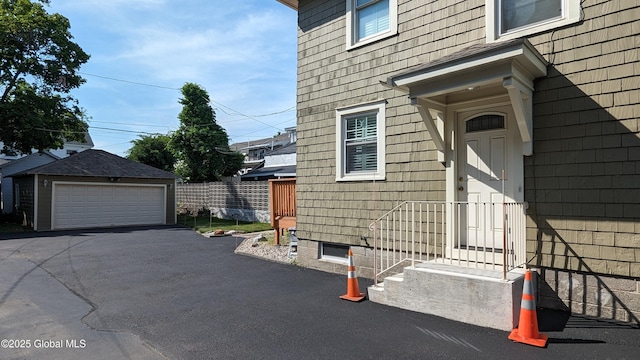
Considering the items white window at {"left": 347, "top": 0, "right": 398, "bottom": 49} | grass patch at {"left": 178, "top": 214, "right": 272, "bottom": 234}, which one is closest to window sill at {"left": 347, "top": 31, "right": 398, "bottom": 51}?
white window at {"left": 347, "top": 0, "right": 398, "bottom": 49}

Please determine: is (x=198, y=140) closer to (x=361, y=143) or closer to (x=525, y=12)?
(x=361, y=143)

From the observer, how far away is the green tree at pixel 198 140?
21.9 metres

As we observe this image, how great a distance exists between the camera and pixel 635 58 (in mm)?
4320

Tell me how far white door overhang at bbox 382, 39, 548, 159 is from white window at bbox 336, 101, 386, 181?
46.6 inches

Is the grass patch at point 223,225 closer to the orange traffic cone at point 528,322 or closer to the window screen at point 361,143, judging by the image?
the window screen at point 361,143

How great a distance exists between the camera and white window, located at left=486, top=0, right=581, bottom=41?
4.80 metres

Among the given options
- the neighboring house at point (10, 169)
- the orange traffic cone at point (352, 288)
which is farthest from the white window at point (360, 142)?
the neighboring house at point (10, 169)

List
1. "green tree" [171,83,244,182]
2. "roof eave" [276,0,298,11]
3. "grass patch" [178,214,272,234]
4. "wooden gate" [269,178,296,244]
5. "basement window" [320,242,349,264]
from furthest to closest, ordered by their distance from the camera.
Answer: "green tree" [171,83,244,182], "grass patch" [178,214,272,234], "wooden gate" [269,178,296,244], "roof eave" [276,0,298,11], "basement window" [320,242,349,264]

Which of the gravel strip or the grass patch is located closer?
the gravel strip

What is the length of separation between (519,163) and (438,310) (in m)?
2.23

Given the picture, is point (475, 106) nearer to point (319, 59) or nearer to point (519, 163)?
point (519, 163)

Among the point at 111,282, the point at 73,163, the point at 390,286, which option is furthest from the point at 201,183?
the point at 390,286

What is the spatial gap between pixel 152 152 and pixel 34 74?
Answer: 1161 cm

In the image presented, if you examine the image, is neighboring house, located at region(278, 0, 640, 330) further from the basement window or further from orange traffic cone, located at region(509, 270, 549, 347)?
orange traffic cone, located at region(509, 270, 549, 347)
